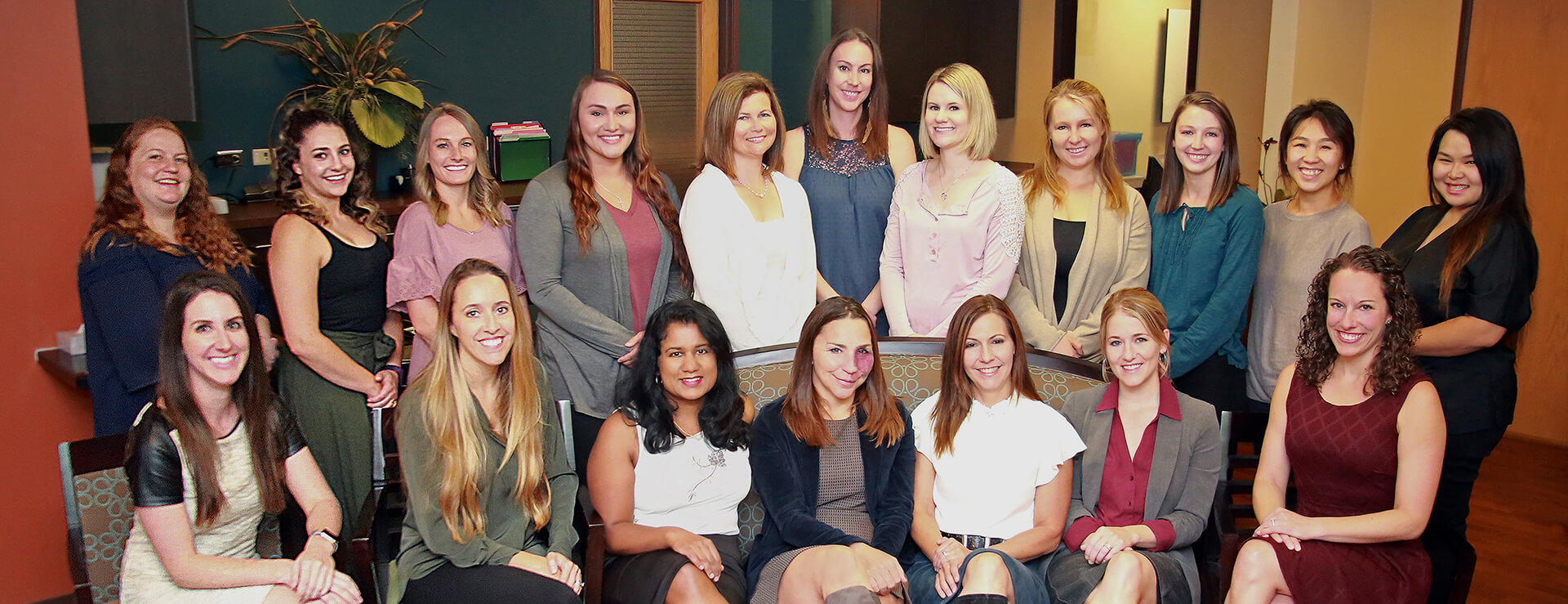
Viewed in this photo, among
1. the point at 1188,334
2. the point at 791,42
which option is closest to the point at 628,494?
the point at 1188,334

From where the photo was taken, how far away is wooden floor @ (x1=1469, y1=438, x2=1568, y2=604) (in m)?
3.52

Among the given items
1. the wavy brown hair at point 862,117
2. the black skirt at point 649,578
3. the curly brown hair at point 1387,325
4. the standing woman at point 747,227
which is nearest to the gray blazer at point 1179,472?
the curly brown hair at point 1387,325

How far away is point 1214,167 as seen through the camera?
10.1 feet

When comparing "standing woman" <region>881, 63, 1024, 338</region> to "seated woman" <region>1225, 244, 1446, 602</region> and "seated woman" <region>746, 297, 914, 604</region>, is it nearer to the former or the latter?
"seated woman" <region>746, 297, 914, 604</region>

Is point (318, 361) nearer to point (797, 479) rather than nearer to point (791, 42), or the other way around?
point (797, 479)

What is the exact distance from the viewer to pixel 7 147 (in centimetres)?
297

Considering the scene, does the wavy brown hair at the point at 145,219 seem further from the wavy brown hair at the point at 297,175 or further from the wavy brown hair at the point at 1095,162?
the wavy brown hair at the point at 1095,162

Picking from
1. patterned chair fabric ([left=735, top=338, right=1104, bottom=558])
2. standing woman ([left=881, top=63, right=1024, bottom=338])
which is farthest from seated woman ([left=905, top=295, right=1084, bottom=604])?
standing woman ([left=881, top=63, right=1024, bottom=338])

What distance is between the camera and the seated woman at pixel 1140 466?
98.1 inches

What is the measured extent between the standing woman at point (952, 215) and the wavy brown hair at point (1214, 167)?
1.48 feet

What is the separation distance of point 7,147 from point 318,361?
1.13 m

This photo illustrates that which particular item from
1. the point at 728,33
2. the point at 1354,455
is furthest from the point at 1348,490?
the point at 728,33

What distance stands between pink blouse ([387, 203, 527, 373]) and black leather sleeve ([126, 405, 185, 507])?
66cm

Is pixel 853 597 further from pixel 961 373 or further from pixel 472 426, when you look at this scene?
pixel 472 426
